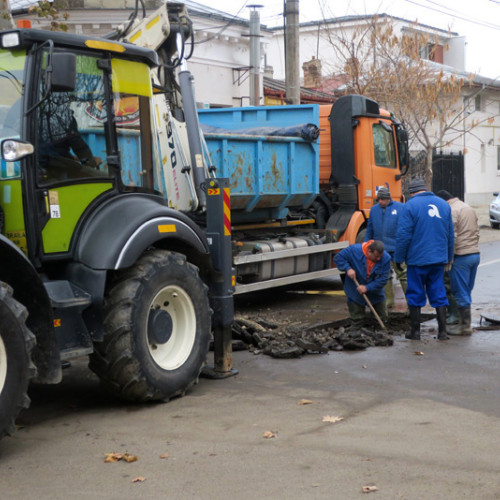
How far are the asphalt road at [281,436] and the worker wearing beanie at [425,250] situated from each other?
124cm

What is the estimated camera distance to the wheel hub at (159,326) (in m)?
6.63

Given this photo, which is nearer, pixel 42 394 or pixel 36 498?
pixel 36 498

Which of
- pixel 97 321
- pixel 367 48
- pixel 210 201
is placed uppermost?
pixel 367 48

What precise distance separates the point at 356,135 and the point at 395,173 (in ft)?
3.99

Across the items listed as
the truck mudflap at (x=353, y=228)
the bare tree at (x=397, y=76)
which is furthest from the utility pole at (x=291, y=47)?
the bare tree at (x=397, y=76)

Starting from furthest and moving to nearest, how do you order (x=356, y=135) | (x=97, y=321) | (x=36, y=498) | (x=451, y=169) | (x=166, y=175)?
(x=451, y=169), (x=356, y=135), (x=166, y=175), (x=97, y=321), (x=36, y=498)

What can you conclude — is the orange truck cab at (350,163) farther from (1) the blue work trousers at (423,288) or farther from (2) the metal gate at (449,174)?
(2) the metal gate at (449,174)

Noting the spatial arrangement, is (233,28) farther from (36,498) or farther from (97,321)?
(36,498)

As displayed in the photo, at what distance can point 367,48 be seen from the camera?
26.6 m

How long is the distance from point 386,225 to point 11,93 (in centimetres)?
687

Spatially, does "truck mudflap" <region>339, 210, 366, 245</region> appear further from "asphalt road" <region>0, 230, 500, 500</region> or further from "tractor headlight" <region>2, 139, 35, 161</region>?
"tractor headlight" <region>2, 139, 35, 161</region>

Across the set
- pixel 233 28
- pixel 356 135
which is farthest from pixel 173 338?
pixel 233 28

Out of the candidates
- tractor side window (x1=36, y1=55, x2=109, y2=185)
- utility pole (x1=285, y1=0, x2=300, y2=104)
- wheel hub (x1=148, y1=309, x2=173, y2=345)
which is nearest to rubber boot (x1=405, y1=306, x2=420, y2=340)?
wheel hub (x1=148, y1=309, x2=173, y2=345)

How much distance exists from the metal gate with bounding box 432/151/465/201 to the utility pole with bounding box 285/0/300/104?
1260 cm
